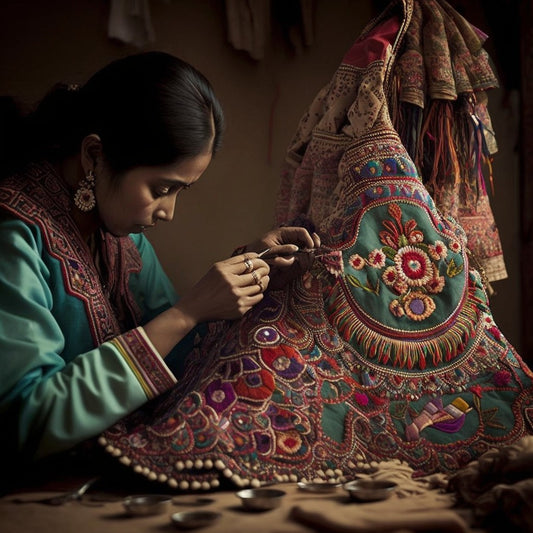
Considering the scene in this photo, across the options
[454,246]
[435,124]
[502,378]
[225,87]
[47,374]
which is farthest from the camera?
[225,87]

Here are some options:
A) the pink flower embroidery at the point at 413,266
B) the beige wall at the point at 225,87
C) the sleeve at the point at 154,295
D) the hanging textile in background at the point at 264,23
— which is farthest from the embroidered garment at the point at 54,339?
the hanging textile in background at the point at 264,23

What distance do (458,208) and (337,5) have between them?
1.20 meters

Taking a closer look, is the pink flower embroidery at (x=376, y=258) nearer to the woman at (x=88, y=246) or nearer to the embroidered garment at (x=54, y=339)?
the woman at (x=88, y=246)

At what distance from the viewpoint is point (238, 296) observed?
1.24 m

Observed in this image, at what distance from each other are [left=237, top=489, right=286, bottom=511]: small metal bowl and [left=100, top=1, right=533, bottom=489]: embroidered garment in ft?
0.24

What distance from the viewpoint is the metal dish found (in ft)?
3.41

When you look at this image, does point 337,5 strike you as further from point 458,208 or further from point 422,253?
point 422,253

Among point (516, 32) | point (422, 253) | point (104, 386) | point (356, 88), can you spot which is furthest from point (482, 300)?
point (516, 32)

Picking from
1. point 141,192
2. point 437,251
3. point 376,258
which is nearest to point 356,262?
point 376,258

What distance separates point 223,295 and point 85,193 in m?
0.35

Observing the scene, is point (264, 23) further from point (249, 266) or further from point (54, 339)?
point (54, 339)

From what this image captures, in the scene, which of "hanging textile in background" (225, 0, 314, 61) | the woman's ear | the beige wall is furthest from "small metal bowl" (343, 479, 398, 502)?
"hanging textile in background" (225, 0, 314, 61)

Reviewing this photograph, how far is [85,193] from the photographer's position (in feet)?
Answer: 4.32

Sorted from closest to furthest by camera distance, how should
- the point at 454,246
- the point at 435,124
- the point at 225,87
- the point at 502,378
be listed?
1. the point at 502,378
2. the point at 454,246
3. the point at 435,124
4. the point at 225,87
